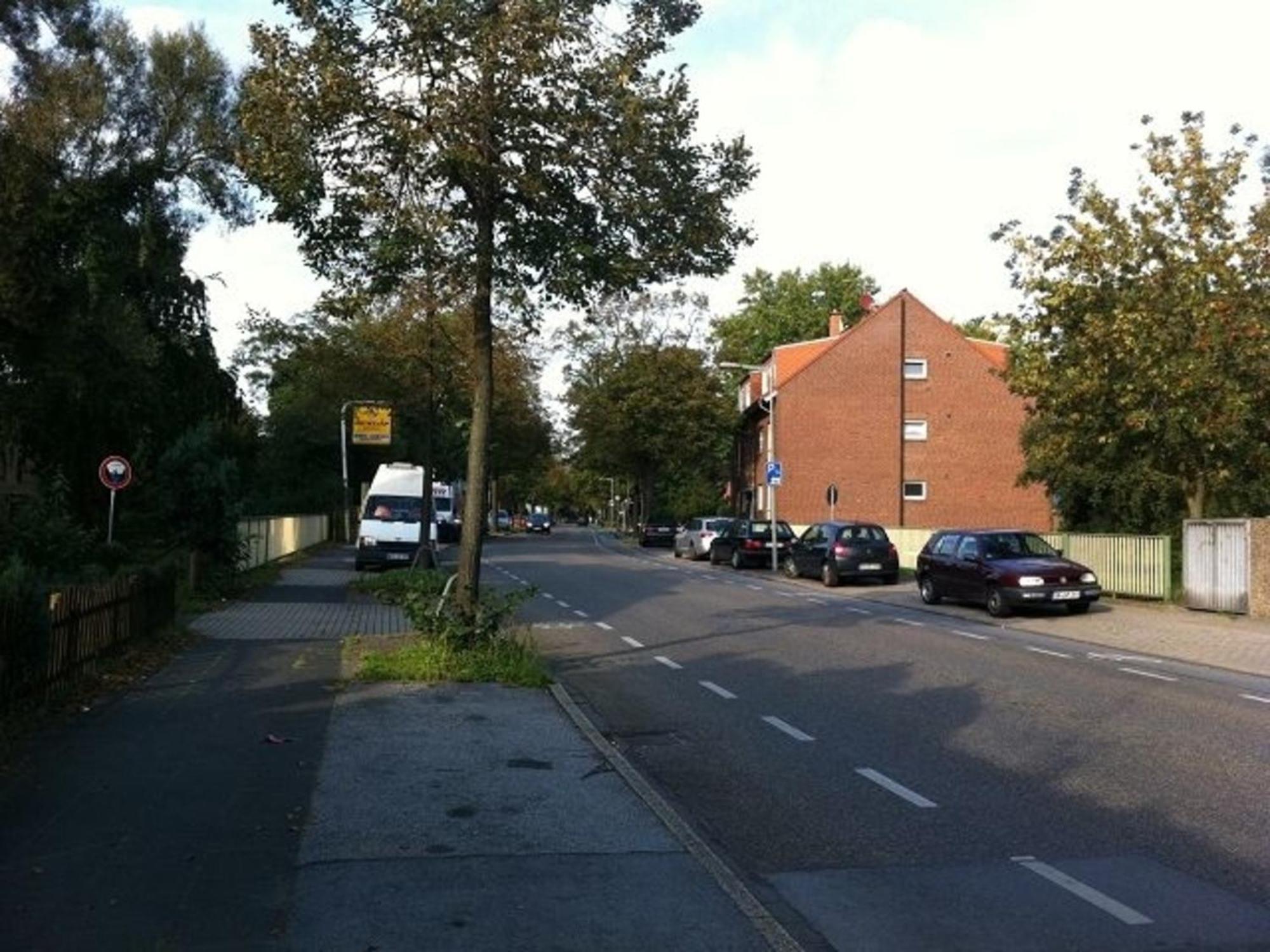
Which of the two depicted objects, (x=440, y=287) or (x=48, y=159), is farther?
(x=48, y=159)

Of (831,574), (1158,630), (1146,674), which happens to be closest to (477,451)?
(1146,674)

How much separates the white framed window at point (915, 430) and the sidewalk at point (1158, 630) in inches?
1232

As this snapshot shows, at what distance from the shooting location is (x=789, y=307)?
8150 cm

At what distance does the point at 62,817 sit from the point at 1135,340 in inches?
832

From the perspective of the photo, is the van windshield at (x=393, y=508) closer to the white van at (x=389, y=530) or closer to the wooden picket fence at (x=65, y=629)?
the white van at (x=389, y=530)

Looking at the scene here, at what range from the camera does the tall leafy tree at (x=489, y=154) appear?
37.0 ft

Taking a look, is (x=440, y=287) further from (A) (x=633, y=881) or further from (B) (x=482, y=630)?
(A) (x=633, y=881)

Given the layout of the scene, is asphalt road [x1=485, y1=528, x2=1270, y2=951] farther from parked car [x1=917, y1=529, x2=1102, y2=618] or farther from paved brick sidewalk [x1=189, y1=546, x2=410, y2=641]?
parked car [x1=917, y1=529, x2=1102, y2=618]

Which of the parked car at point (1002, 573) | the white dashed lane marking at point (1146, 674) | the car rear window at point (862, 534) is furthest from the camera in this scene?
the car rear window at point (862, 534)

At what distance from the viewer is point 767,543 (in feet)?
129

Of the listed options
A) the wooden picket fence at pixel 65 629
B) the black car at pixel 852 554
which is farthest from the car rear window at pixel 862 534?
the wooden picket fence at pixel 65 629

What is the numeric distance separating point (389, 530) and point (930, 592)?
14382mm

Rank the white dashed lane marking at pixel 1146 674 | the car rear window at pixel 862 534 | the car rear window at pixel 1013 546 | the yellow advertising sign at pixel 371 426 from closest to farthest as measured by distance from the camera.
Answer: the white dashed lane marking at pixel 1146 674
the car rear window at pixel 1013 546
the car rear window at pixel 862 534
the yellow advertising sign at pixel 371 426

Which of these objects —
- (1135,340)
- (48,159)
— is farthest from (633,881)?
(48,159)
